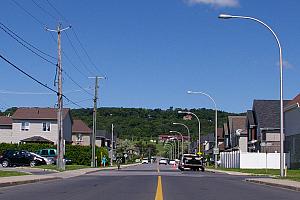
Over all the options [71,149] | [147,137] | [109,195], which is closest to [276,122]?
[71,149]

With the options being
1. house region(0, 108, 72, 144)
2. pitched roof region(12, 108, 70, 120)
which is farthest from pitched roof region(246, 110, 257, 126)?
pitched roof region(12, 108, 70, 120)

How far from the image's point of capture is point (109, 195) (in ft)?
63.8

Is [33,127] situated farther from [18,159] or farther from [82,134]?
[18,159]

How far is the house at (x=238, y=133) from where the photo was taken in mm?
90688

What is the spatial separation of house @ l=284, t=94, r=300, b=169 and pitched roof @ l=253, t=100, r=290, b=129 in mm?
10121

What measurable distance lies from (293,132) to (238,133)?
28594 millimetres

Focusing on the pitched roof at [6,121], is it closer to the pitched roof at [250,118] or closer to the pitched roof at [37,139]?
the pitched roof at [37,139]

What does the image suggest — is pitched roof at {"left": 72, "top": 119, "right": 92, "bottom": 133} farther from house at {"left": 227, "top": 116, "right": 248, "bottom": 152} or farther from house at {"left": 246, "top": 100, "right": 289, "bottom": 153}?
house at {"left": 246, "top": 100, "right": 289, "bottom": 153}

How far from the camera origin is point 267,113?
3036 inches

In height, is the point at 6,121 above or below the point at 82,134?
above

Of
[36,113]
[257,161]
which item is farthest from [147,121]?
[257,161]

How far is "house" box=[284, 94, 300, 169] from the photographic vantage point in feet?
197

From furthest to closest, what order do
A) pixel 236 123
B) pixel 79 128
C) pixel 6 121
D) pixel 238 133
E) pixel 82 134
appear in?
→ pixel 79 128 < pixel 82 134 < pixel 236 123 < pixel 6 121 < pixel 238 133

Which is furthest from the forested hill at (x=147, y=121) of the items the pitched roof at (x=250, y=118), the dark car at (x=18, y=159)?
the dark car at (x=18, y=159)
